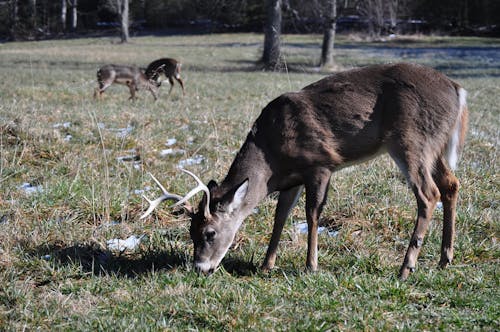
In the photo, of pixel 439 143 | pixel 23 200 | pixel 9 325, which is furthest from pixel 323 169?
pixel 23 200

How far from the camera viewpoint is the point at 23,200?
5.09 metres

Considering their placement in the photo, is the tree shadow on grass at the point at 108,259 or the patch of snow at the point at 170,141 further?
the patch of snow at the point at 170,141

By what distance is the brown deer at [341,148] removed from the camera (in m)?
4.07

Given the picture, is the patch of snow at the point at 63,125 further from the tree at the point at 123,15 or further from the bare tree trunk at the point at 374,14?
the tree at the point at 123,15

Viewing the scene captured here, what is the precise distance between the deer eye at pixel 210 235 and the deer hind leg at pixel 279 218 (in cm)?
40

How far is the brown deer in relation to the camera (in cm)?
407

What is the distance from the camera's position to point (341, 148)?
426 centimetres

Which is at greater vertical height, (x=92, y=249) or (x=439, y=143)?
(x=439, y=143)

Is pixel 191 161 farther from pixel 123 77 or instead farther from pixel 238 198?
pixel 123 77

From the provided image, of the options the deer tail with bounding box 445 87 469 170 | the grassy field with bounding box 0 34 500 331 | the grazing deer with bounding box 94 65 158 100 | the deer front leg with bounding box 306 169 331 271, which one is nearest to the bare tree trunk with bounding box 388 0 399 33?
the grazing deer with bounding box 94 65 158 100

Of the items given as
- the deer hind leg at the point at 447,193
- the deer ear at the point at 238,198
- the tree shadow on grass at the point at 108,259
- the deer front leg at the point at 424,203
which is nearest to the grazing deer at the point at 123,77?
the tree shadow on grass at the point at 108,259

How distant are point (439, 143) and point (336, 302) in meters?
1.48

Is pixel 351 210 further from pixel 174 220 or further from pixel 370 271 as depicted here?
pixel 174 220

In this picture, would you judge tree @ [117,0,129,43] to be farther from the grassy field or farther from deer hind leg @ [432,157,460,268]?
deer hind leg @ [432,157,460,268]
